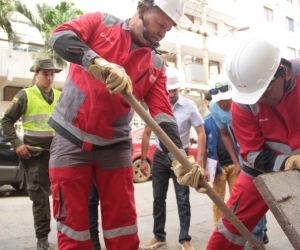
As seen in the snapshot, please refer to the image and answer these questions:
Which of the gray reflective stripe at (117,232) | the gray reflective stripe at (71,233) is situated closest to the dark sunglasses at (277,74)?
the gray reflective stripe at (117,232)

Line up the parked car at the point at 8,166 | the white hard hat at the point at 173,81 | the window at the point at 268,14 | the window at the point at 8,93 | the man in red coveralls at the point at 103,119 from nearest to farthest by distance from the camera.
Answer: the man in red coveralls at the point at 103,119
the white hard hat at the point at 173,81
the parked car at the point at 8,166
the window at the point at 8,93
the window at the point at 268,14

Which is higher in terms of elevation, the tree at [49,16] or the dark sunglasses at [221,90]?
the tree at [49,16]

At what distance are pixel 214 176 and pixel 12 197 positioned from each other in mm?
4158

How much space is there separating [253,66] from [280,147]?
62 cm

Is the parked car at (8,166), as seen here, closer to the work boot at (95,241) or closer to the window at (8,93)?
the work boot at (95,241)

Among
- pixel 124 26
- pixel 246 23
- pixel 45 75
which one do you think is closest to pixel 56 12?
pixel 45 75

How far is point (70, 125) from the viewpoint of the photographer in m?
2.28

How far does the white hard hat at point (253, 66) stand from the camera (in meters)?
2.15

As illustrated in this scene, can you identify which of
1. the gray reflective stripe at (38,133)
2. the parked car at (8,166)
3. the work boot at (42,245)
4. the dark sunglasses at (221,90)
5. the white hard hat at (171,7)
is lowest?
the parked car at (8,166)

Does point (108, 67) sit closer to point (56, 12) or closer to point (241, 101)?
point (241, 101)

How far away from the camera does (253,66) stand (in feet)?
7.07

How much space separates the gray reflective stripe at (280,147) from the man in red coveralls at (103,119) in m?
0.64

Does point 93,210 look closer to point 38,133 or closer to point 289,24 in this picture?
point 38,133

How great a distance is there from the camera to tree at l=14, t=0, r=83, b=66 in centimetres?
1239
